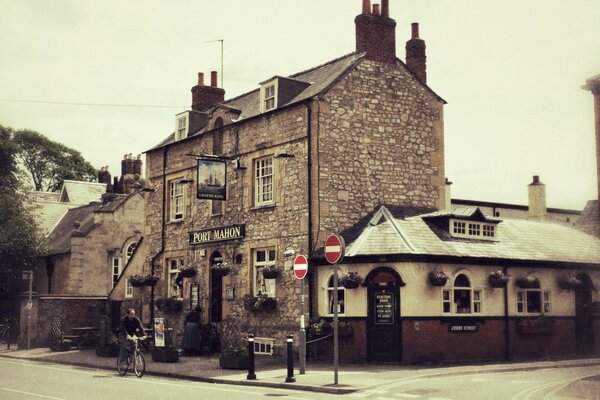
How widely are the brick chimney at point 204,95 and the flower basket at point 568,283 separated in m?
16.9

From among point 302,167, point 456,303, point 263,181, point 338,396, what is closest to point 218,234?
point 263,181

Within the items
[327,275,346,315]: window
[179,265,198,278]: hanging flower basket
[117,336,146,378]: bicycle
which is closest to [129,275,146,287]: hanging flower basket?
[179,265,198,278]: hanging flower basket

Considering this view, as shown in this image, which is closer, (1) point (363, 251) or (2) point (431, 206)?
(1) point (363, 251)

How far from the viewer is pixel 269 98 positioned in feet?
88.6

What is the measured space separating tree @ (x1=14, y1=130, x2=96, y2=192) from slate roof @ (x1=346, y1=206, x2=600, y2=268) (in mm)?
45807

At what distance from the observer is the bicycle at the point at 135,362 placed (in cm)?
2000

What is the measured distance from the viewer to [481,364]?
21547 millimetres

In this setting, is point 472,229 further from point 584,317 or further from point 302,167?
→ point 302,167

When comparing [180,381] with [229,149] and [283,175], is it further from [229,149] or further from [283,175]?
[229,149]

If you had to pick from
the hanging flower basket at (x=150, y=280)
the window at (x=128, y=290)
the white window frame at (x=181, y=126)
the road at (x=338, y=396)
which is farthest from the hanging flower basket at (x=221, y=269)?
the window at (x=128, y=290)

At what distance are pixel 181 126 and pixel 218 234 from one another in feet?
20.2

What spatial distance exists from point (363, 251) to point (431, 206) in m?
5.33

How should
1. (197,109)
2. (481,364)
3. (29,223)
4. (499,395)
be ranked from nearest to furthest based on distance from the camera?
(499,395)
(481,364)
(197,109)
(29,223)

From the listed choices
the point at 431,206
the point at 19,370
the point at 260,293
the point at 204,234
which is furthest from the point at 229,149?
the point at 19,370
